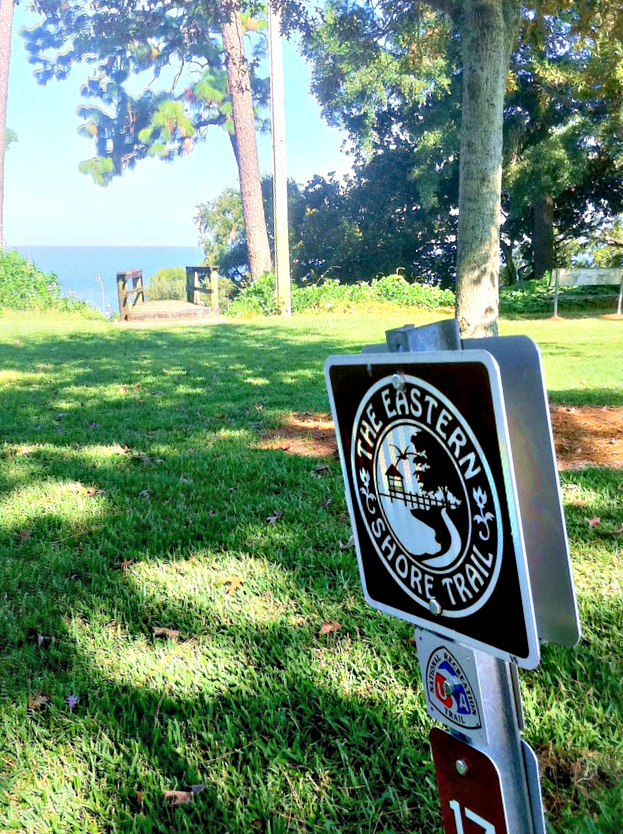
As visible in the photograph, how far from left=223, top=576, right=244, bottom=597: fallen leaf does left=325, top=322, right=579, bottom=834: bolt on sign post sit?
158cm

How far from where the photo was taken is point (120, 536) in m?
2.88

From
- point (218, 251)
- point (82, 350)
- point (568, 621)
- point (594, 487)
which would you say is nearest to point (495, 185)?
point (594, 487)

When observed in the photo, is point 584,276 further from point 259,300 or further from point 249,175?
point 249,175

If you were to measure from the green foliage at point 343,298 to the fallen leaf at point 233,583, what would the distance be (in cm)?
1260

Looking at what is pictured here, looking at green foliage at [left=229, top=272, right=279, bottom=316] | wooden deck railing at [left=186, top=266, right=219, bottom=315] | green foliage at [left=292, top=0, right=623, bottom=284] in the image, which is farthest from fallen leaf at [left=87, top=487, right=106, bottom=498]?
wooden deck railing at [left=186, top=266, right=219, bottom=315]

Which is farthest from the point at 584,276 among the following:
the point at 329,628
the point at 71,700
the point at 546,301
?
the point at 71,700

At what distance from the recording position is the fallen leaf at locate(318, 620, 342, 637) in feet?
6.91

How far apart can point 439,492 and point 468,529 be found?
51 mm

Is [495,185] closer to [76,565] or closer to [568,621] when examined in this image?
[76,565]

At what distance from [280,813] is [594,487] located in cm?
227

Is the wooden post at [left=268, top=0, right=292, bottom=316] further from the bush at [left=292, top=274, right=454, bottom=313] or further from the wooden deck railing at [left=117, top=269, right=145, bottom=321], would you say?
the wooden deck railing at [left=117, top=269, right=145, bottom=321]

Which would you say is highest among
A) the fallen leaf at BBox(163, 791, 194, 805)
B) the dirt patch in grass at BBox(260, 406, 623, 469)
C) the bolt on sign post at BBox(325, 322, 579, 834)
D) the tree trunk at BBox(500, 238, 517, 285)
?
the tree trunk at BBox(500, 238, 517, 285)

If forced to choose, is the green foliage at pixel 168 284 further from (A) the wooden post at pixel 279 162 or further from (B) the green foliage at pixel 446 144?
(A) the wooden post at pixel 279 162

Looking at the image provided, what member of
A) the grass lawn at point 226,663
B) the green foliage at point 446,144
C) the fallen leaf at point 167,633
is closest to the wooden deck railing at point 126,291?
the green foliage at point 446,144
